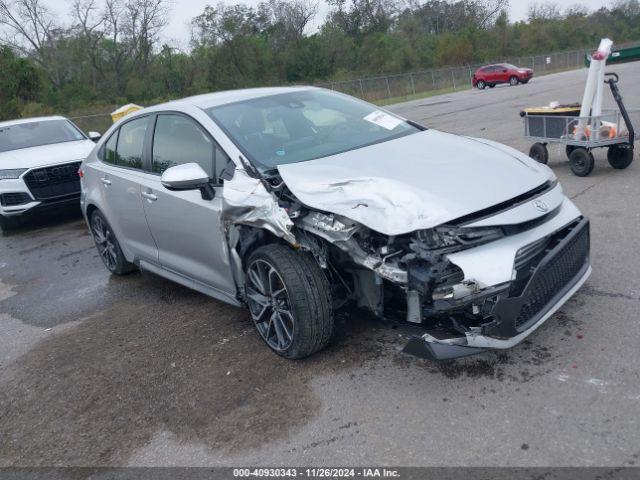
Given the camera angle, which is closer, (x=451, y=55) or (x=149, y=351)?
(x=149, y=351)

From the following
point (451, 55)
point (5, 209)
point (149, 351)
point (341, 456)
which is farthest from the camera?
point (451, 55)

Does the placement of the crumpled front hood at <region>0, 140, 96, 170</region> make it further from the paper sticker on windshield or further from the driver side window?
the paper sticker on windshield

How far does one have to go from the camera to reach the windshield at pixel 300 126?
4254 millimetres

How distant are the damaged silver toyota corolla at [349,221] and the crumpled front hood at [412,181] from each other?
0.01 m

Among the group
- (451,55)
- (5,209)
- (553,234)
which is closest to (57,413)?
(553,234)

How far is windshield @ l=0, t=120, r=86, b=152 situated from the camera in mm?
10398

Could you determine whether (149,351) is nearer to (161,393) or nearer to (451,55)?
(161,393)

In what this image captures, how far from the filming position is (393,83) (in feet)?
135

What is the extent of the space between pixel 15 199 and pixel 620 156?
27.6 ft

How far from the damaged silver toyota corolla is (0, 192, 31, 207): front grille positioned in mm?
4914

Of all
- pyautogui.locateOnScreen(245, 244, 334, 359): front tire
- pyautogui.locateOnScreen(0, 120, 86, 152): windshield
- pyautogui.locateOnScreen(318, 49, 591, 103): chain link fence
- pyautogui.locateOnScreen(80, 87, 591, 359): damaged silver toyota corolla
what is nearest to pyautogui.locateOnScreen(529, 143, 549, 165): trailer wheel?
pyautogui.locateOnScreen(80, 87, 591, 359): damaged silver toyota corolla

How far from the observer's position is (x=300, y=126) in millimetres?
4598

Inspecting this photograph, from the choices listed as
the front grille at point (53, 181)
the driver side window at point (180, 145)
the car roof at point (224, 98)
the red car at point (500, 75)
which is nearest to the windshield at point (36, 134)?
the front grille at point (53, 181)

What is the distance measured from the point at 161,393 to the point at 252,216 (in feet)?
4.16
